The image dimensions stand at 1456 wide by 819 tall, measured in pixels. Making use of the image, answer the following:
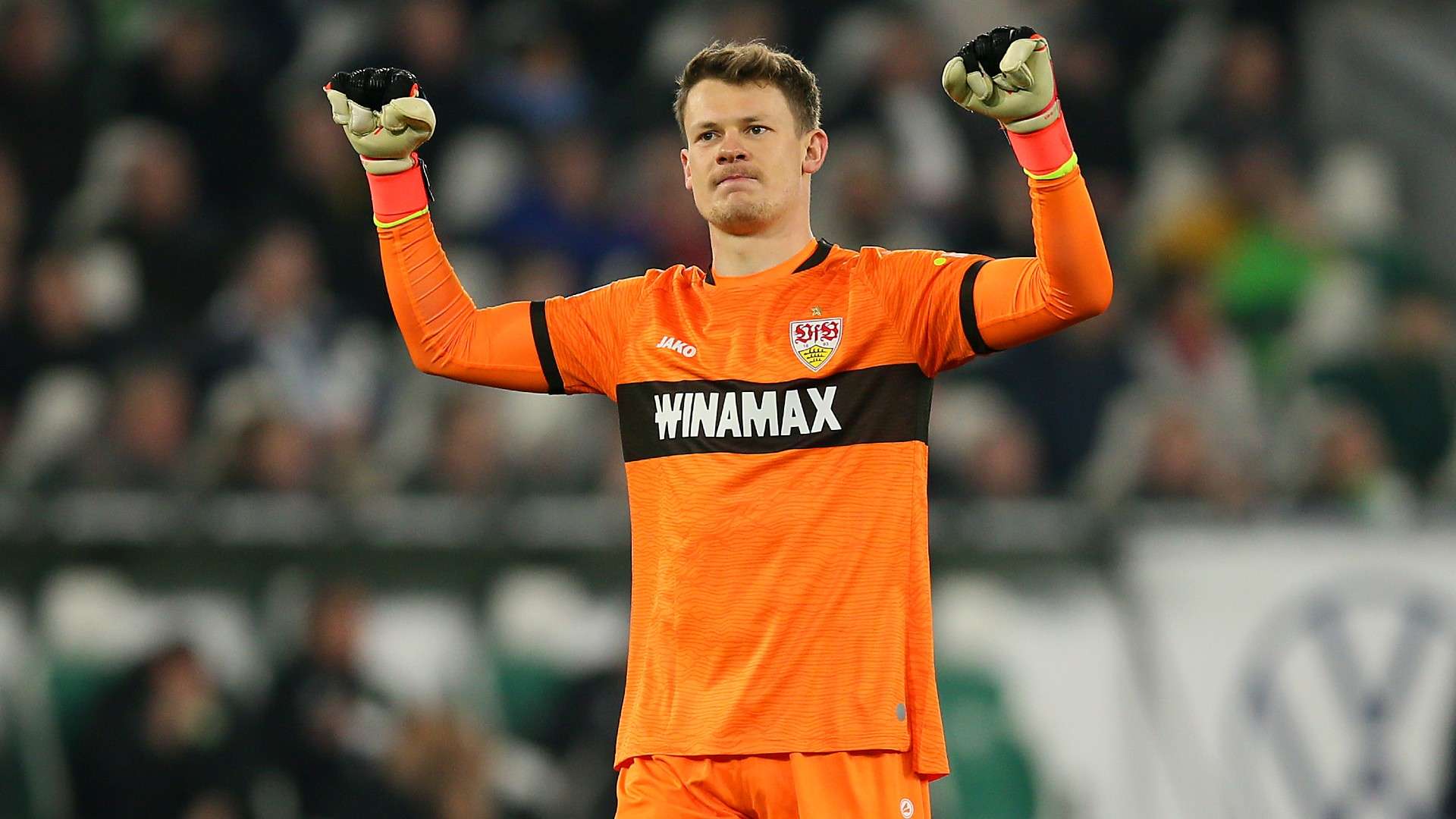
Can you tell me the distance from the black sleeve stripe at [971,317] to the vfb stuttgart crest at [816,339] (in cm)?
26

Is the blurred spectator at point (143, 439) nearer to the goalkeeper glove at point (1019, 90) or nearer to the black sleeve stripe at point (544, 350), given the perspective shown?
the black sleeve stripe at point (544, 350)

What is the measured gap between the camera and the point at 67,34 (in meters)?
10.2

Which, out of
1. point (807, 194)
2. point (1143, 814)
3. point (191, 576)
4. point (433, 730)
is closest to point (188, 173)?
point (191, 576)

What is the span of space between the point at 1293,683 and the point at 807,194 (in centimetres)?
533

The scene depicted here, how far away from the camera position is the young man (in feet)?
13.0

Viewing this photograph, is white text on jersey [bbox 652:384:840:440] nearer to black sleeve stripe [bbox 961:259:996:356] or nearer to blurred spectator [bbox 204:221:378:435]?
black sleeve stripe [bbox 961:259:996:356]

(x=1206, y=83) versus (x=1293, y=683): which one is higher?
(x=1206, y=83)

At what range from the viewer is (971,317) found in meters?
4.10

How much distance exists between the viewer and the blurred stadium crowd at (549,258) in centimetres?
863

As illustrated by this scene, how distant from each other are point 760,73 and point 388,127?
81 centimetres

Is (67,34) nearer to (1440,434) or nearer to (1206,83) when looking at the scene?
(1206,83)

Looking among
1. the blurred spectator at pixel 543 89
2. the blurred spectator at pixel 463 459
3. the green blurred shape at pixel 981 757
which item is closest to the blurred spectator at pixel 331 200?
the blurred spectator at pixel 463 459

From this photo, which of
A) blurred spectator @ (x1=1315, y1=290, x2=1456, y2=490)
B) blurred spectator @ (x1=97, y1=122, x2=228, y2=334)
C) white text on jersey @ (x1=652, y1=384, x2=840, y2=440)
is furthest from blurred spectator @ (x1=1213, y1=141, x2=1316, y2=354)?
white text on jersey @ (x1=652, y1=384, x2=840, y2=440)

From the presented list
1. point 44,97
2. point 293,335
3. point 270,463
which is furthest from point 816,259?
point 44,97
